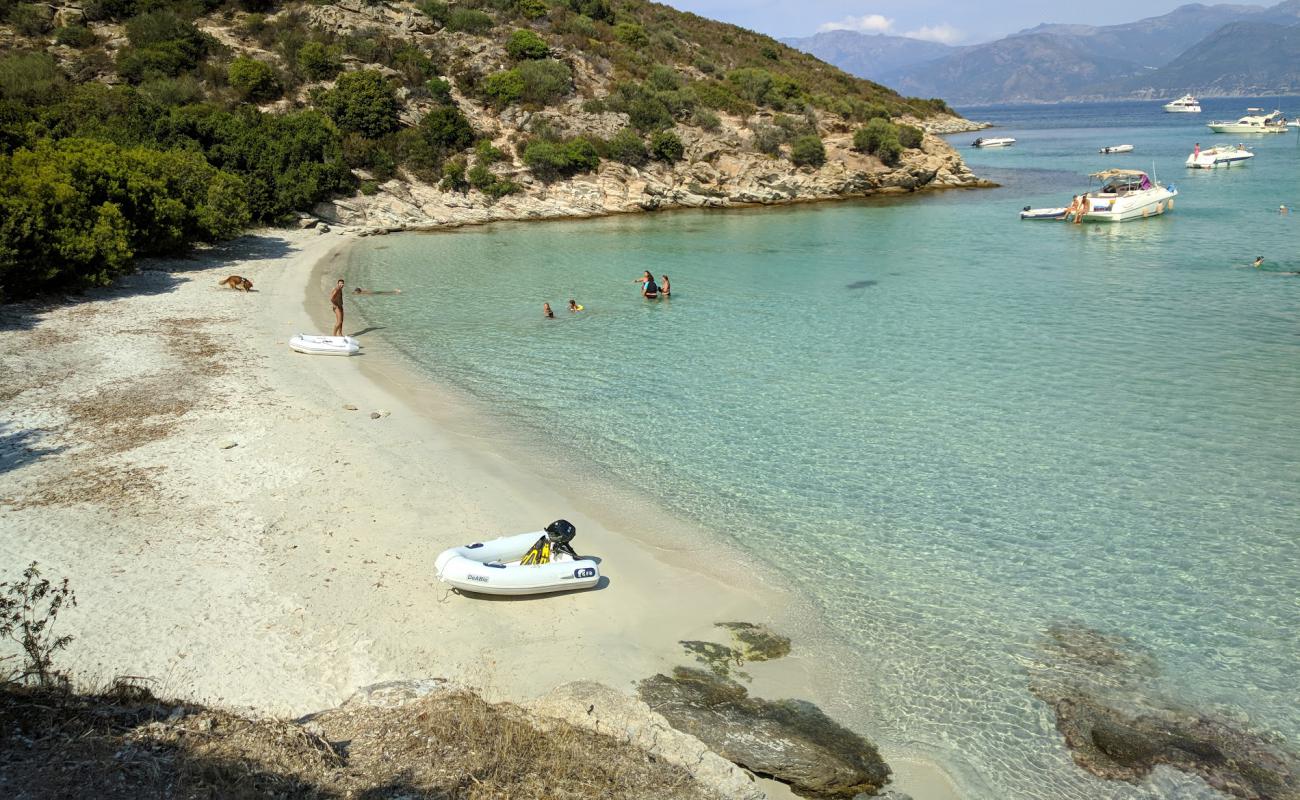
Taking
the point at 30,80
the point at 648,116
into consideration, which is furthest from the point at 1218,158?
the point at 30,80

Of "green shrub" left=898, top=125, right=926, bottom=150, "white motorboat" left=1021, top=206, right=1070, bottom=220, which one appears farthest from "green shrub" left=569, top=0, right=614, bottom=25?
"white motorboat" left=1021, top=206, right=1070, bottom=220

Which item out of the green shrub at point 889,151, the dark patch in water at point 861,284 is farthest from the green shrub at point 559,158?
the dark patch in water at point 861,284

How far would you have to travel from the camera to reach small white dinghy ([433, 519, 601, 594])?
9328 millimetres

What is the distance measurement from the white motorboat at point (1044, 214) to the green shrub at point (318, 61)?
41758 mm

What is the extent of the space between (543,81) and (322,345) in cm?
3921

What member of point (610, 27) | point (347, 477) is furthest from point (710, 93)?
point (347, 477)

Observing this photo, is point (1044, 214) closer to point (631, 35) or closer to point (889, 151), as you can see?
point (889, 151)

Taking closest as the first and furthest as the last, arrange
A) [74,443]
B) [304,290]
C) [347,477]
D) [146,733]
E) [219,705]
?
1. [146,733]
2. [219,705]
3. [347,477]
4. [74,443]
5. [304,290]

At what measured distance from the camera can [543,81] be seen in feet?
175

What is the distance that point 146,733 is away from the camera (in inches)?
237

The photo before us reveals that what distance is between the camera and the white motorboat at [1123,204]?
3912 cm

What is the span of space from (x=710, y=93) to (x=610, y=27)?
1353 centimetres

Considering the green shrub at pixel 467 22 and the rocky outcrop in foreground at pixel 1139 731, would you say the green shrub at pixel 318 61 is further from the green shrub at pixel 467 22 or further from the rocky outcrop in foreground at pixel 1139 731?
the rocky outcrop in foreground at pixel 1139 731

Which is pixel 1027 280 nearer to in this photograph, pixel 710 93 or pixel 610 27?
pixel 710 93
